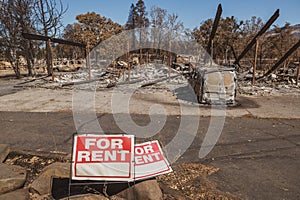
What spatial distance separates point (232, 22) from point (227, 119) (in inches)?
788

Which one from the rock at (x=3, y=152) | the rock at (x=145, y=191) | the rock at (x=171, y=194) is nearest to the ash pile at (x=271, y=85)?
the rock at (x=171, y=194)

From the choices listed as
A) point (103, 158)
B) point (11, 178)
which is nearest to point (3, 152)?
point (11, 178)

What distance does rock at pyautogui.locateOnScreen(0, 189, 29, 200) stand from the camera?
2166mm

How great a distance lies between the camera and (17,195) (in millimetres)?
2234

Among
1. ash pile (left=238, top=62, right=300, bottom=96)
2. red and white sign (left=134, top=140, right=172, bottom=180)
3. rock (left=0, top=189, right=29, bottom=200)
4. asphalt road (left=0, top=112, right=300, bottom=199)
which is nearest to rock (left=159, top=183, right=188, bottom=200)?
red and white sign (left=134, top=140, right=172, bottom=180)

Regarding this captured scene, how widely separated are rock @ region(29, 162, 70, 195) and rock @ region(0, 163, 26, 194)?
0.14m

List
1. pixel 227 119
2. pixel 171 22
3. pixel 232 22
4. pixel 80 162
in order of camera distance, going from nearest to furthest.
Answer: pixel 80 162 → pixel 227 119 → pixel 232 22 → pixel 171 22

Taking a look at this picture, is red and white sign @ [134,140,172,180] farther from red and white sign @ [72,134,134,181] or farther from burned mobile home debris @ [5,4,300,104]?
burned mobile home debris @ [5,4,300,104]

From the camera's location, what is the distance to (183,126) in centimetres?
487

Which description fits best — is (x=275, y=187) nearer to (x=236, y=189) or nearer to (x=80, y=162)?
(x=236, y=189)

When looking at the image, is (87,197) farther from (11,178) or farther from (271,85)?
(271,85)

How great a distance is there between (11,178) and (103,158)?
1111 millimetres

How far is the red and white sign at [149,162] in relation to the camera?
214cm

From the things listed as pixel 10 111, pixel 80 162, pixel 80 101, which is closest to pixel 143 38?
pixel 80 101
